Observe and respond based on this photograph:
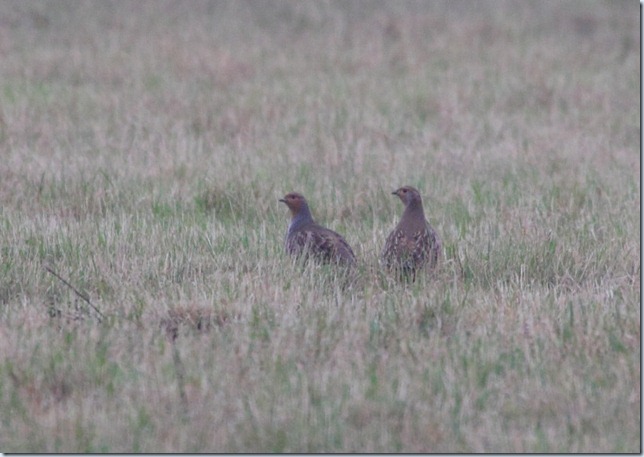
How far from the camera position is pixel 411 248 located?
7.71 metres

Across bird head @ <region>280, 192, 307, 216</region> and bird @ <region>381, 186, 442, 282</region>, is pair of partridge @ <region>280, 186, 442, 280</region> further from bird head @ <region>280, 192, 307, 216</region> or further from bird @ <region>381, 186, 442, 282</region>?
bird head @ <region>280, 192, 307, 216</region>

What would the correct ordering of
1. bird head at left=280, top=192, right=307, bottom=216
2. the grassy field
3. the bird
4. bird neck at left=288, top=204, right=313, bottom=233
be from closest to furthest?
the grassy field < the bird < bird neck at left=288, top=204, right=313, bottom=233 < bird head at left=280, top=192, right=307, bottom=216

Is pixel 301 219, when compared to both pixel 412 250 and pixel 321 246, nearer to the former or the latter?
pixel 321 246

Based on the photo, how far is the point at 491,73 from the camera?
54.5 feet

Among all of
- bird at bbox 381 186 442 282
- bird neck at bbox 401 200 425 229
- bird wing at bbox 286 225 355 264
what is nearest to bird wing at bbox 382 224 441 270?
bird at bbox 381 186 442 282

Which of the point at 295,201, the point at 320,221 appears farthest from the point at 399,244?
the point at 320,221

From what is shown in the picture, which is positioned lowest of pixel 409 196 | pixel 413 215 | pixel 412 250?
pixel 412 250

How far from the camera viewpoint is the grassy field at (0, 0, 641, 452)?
17.9 ft

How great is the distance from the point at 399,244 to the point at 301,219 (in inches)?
46.1

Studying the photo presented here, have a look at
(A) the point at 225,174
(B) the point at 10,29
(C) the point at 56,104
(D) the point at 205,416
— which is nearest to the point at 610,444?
(D) the point at 205,416

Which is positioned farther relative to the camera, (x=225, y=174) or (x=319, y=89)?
(x=319, y=89)

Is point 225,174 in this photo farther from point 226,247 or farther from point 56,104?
point 56,104

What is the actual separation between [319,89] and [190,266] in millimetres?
7720

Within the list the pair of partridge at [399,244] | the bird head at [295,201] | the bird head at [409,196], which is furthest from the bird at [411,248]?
the bird head at [295,201]
